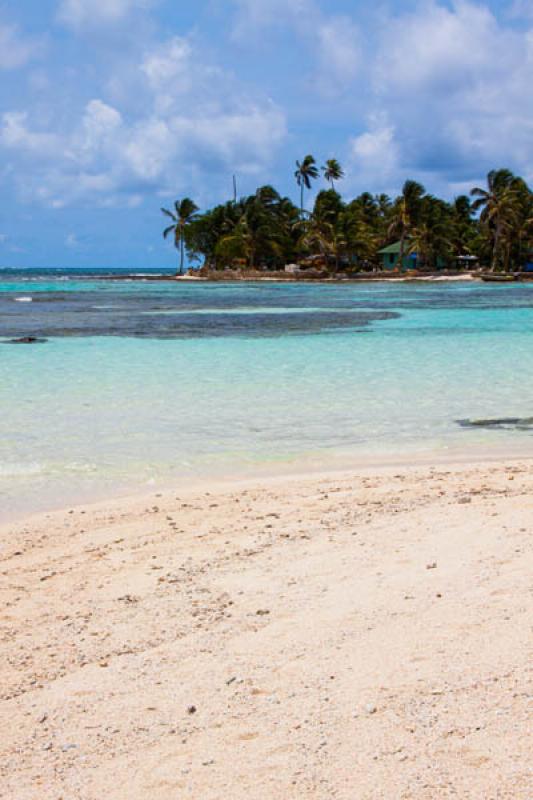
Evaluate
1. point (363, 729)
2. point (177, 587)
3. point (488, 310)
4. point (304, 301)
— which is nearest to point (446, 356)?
point (177, 587)

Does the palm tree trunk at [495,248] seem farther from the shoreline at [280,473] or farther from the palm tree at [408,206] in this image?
the shoreline at [280,473]

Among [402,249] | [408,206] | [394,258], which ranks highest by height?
[408,206]

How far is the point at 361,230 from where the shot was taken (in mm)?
81812

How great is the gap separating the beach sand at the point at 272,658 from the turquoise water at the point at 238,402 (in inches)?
93.1

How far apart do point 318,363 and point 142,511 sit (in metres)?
11.4

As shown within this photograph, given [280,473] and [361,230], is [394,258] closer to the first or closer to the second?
[361,230]

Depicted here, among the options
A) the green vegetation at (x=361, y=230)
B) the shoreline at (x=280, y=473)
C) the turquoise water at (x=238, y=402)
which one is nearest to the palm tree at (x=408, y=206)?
the green vegetation at (x=361, y=230)

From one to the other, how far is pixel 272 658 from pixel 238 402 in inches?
353

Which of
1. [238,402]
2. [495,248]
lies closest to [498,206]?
[495,248]

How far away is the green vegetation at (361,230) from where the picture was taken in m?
78.9

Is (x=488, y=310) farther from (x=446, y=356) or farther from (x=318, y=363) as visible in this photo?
(x=318, y=363)

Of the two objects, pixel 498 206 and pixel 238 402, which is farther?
pixel 498 206

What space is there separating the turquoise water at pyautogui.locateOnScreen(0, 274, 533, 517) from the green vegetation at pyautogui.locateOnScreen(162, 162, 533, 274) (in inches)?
2196

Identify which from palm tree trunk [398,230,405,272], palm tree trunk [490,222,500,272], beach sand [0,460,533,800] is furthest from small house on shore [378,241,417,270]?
beach sand [0,460,533,800]
